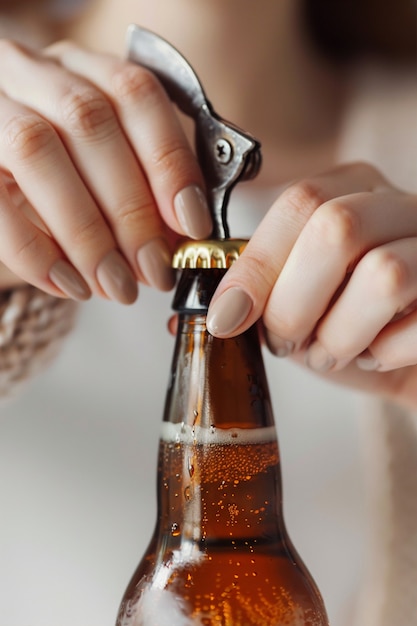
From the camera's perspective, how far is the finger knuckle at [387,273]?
0.40 m

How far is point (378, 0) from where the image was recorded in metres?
1.14

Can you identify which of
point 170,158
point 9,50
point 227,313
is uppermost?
point 9,50

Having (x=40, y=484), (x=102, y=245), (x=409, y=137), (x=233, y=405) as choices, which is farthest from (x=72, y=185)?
(x=409, y=137)

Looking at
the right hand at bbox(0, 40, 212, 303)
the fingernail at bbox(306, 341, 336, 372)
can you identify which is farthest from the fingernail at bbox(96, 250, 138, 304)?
the fingernail at bbox(306, 341, 336, 372)

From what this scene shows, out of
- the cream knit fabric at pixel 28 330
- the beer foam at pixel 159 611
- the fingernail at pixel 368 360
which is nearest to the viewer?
the beer foam at pixel 159 611

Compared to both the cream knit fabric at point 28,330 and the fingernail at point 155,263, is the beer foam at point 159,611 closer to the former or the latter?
the fingernail at point 155,263

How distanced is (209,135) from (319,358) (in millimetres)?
141

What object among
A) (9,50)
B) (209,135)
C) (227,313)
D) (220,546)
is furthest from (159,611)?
(9,50)

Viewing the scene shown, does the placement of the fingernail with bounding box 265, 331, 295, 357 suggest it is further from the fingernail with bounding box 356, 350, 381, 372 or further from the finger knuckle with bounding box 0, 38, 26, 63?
the finger knuckle with bounding box 0, 38, 26, 63

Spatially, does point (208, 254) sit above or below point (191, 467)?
above

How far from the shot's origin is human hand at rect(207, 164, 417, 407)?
40 cm

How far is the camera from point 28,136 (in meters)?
0.43

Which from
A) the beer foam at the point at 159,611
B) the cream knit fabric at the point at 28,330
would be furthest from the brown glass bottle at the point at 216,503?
the cream knit fabric at the point at 28,330

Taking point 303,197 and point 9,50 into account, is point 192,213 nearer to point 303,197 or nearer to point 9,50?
point 303,197
